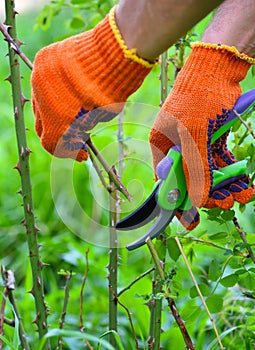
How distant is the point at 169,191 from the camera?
1417 mm

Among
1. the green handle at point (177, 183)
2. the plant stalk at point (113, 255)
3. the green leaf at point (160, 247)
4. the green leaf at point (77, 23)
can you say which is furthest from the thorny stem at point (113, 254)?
the green leaf at point (77, 23)

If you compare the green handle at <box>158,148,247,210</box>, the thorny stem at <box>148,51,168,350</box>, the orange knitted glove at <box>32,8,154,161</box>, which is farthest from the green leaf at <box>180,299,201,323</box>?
the orange knitted glove at <box>32,8,154,161</box>

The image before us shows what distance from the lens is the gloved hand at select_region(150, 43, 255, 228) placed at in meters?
1.40

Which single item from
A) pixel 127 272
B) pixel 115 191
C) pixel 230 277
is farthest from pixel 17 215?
pixel 230 277

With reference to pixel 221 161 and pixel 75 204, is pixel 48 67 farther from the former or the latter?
pixel 75 204

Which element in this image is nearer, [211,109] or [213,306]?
[211,109]

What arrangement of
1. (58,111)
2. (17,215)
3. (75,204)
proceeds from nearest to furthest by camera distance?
(58,111) < (75,204) < (17,215)

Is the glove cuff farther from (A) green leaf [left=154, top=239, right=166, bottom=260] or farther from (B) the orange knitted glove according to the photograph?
(A) green leaf [left=154, top=239, right=166, bottom=260]

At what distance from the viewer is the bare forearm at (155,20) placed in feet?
3.95

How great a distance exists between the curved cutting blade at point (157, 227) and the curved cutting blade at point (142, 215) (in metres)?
0.02

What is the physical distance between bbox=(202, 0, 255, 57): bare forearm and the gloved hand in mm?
30

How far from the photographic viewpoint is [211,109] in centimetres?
141

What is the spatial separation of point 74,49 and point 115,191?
15.2 inches

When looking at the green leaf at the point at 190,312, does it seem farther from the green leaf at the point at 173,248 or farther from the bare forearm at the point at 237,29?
the bare forearm at the point at 237,29
